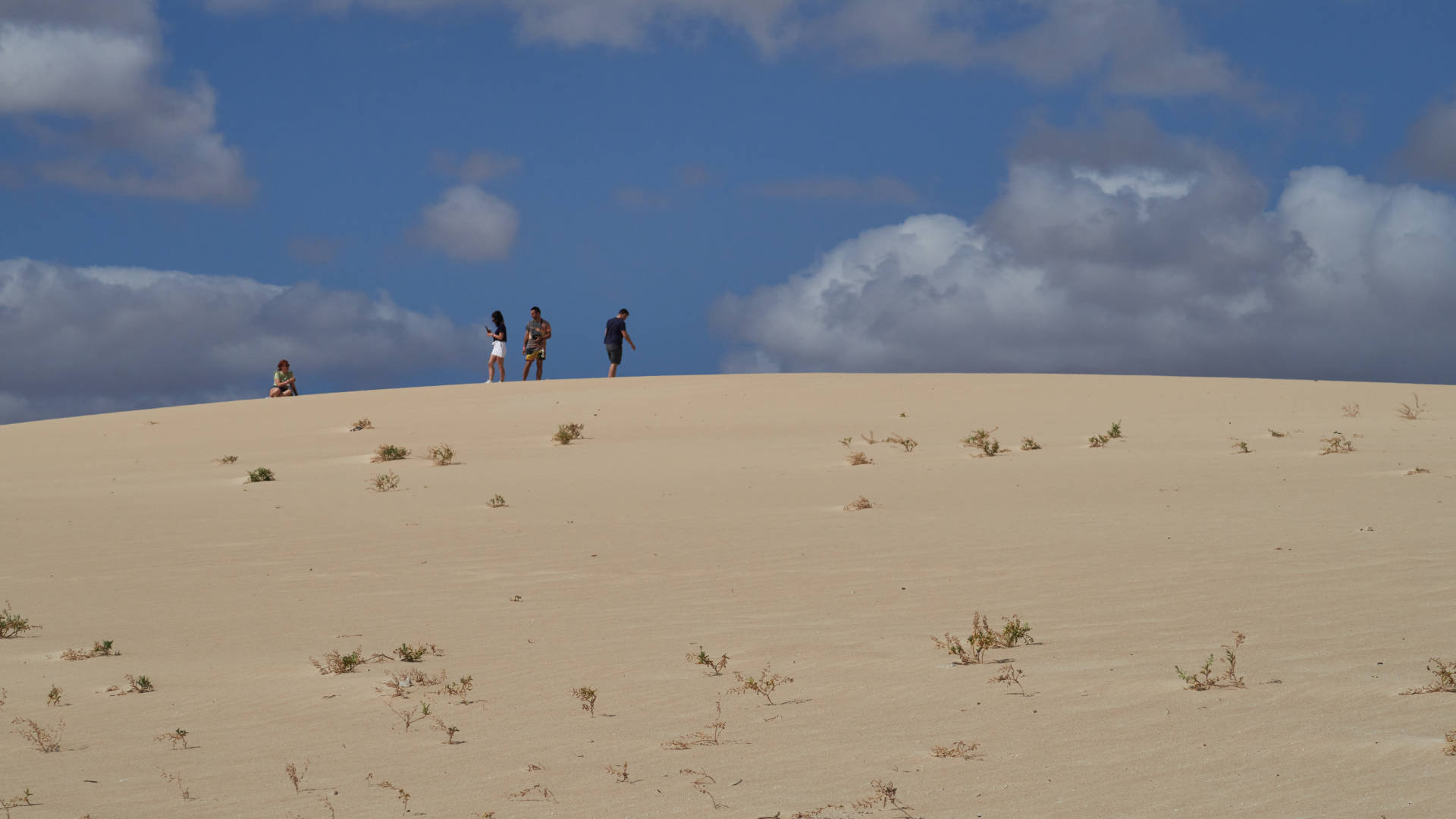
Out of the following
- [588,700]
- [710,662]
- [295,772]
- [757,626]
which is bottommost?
[295,772]

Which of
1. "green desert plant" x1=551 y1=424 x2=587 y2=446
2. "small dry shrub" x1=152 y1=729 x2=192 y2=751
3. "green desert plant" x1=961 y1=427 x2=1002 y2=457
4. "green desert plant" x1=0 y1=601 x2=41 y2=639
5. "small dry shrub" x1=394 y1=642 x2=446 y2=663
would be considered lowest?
"small dry shrub" x1=152 y1=729 x2=192 y2=751

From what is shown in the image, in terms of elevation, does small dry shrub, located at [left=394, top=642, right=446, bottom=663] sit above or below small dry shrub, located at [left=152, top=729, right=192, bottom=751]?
above

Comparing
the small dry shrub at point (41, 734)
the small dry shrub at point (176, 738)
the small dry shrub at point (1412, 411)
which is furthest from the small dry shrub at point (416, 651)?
the small dry shrub at point (1412, 411)

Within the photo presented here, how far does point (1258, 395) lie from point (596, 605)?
15.7m

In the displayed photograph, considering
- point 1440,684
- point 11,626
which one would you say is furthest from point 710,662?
point 11,626

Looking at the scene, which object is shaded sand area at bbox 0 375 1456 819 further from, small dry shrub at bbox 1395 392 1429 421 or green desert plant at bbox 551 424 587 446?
green desert plant at bbox 551 424 587 446

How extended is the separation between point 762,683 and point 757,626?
4.56ft

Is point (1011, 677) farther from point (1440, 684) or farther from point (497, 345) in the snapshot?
point (497, 345)

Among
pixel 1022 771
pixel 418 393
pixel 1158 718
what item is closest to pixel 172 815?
pixel 1022 771

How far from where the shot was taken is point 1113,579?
7.38 m

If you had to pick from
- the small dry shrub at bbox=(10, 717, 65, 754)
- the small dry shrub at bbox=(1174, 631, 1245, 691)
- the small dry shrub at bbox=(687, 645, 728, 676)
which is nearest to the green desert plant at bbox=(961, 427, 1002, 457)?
the small dry shrub at bbox=(687, 645, 728, 676)

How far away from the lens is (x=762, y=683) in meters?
5.11

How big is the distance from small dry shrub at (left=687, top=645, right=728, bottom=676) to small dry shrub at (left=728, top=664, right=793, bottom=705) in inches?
2.9

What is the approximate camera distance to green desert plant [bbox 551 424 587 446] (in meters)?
16.6
